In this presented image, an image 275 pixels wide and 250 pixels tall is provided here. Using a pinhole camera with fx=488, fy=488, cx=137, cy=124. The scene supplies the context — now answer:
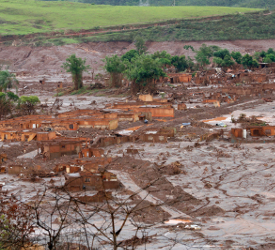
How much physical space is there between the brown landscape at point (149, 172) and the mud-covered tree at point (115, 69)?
6.83m

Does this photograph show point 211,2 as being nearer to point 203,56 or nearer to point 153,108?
point 203,56

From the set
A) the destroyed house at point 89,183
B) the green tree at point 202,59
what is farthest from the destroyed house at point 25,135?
the green tree at point 202,59

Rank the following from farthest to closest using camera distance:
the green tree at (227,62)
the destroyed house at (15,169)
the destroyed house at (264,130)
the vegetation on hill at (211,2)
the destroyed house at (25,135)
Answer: the vegetation on hill at (211,2) → the green tree at (227,62) → the destroyed house at (264,130) → the destroyed house at (25,135) → the destroyed house at (15,169)

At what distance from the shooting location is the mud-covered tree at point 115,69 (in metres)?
60.9

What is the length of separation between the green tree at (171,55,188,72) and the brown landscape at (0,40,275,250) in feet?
71.9

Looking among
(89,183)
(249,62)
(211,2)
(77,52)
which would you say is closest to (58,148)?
(89,183)

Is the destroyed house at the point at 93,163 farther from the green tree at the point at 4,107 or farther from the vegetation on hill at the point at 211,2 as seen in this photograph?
the vegetation on hill at the point at 211,2

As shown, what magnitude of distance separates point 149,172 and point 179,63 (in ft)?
186

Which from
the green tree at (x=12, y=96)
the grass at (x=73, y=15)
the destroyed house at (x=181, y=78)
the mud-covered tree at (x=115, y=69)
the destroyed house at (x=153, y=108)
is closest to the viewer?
the destroyed house at (x=153, y=108)

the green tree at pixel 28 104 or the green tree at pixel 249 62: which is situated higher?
the green tree at pixel 249 62

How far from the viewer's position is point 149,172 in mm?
21984

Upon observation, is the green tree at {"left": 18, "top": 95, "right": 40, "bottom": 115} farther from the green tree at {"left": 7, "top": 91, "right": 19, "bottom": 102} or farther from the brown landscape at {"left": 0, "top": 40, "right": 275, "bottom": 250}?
the green tree at {"left": 7, "top": 91, "right": 19, "bottom": 102}

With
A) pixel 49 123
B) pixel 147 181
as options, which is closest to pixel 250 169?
pixel 147 181

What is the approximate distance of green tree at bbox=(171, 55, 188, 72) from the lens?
7644cm
